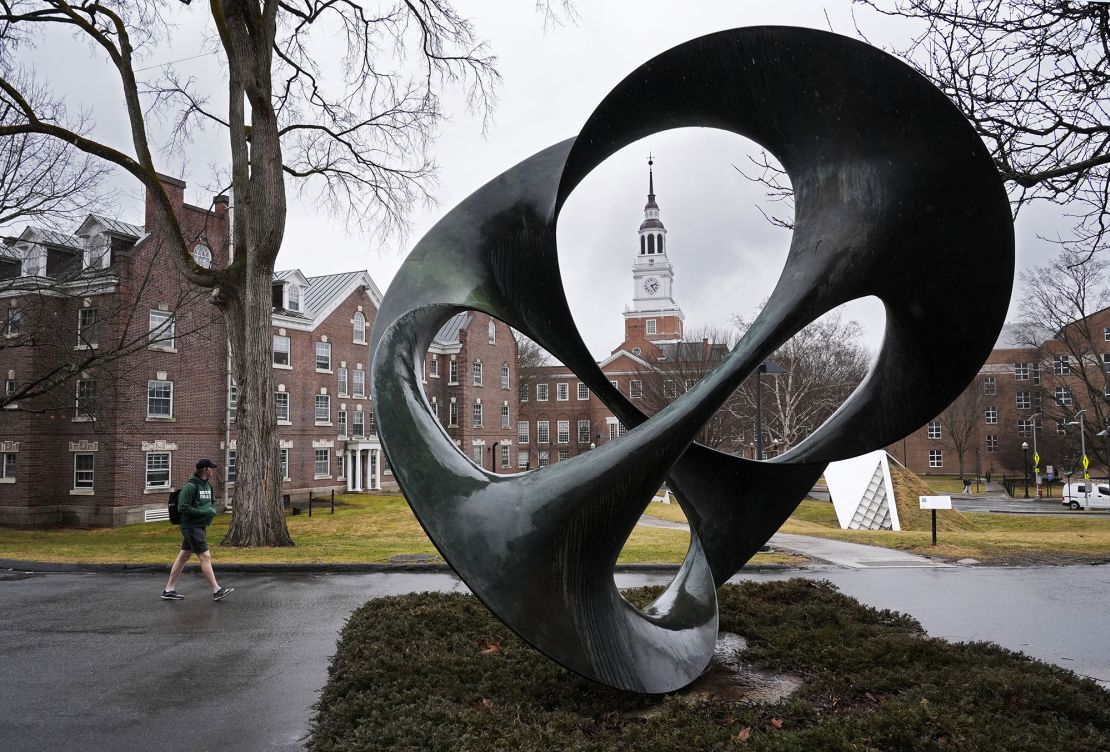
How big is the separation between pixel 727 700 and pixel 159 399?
29.1 meters

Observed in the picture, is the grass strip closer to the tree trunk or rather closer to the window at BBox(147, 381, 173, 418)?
the tree trunk

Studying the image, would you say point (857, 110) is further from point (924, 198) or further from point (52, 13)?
point (52, 13)

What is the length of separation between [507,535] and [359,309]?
120ft

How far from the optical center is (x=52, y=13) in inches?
655

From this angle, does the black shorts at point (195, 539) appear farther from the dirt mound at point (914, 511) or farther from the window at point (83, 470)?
the window at point (83, 470)

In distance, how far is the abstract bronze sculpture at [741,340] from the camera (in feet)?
16.7

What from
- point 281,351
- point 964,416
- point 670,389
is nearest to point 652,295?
point 964,416

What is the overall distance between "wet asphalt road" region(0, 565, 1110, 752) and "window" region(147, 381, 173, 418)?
1778 centimetres

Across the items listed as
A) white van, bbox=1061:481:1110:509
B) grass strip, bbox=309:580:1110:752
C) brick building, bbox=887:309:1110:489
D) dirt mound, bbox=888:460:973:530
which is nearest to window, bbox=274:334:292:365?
dirt mound, bbox=888:460:973:530

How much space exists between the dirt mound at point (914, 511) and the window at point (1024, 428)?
40.3 meters

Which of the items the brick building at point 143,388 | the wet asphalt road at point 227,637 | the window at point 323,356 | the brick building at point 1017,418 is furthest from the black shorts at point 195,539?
the brick building at point 1017,418

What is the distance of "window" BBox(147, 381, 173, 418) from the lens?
29.2 m

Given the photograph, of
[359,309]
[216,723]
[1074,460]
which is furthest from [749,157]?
[1074,460]

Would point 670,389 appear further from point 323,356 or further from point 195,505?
point 195,505
